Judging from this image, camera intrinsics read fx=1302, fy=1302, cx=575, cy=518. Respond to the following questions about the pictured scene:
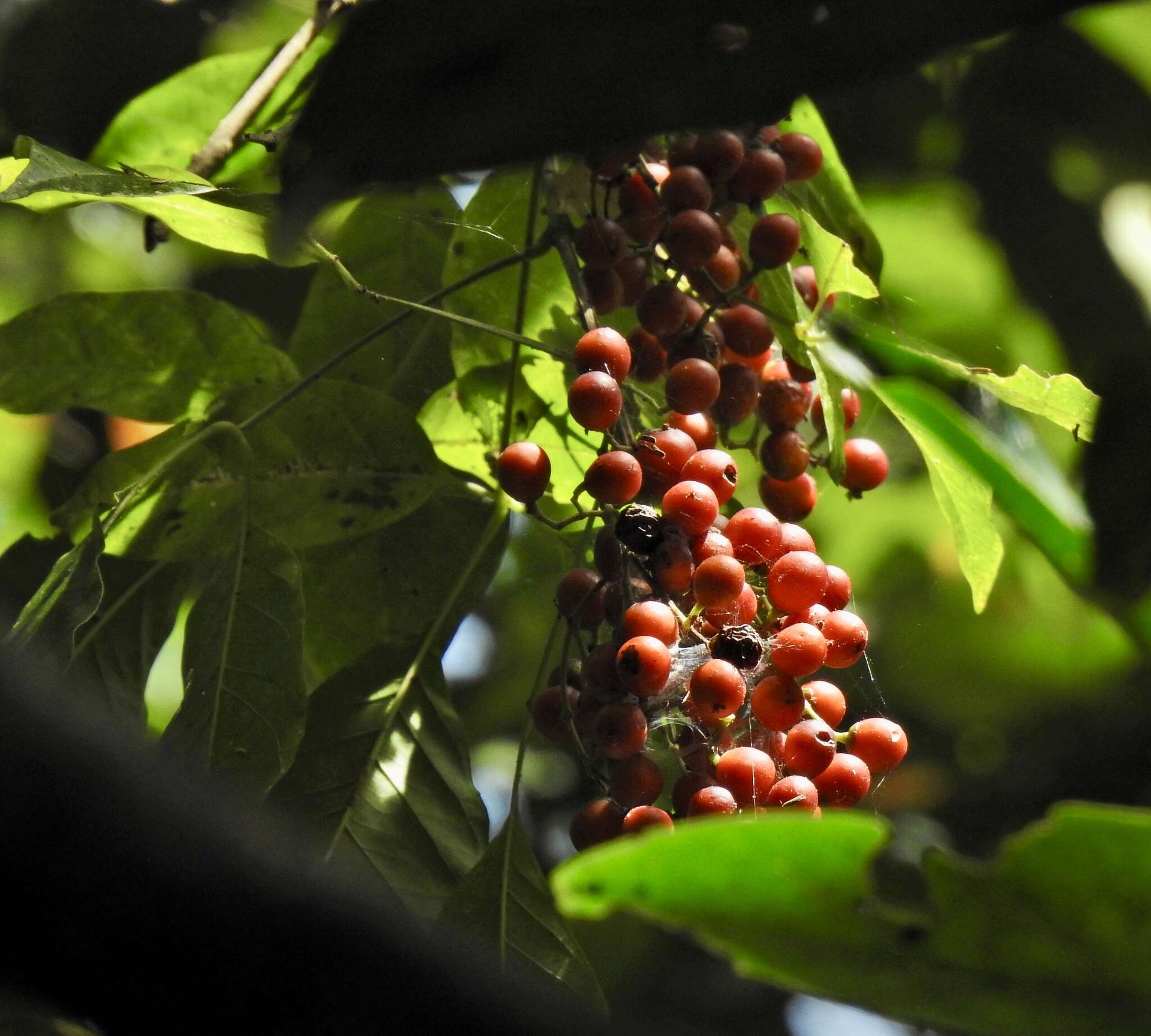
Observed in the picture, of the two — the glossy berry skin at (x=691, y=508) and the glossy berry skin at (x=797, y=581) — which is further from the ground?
the glossy berry skin at (x=691, y=508)

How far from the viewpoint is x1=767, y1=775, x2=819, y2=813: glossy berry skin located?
83 centimetres

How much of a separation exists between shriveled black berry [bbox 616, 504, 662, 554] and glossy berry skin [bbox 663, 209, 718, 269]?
0.26m

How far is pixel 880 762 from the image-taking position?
0.93m

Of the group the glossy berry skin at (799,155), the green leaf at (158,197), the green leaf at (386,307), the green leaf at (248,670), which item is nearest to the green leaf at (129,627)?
the green leaf at (248,670)

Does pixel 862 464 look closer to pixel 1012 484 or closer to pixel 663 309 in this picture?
pixel 663 309

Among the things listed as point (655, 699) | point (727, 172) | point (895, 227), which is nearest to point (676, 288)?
point (727, 172)

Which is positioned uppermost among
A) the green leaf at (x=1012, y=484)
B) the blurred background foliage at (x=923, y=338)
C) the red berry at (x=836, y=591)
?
the green leaf at (x=1012, y=484)

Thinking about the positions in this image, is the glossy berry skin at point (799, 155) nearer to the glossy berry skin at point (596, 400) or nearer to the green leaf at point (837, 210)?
the green leaf at point (837, 210)

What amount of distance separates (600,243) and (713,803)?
0.47 metres

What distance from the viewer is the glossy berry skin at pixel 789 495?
3.64 feet

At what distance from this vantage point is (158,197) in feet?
3.00

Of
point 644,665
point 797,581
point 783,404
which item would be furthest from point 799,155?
point 644,665

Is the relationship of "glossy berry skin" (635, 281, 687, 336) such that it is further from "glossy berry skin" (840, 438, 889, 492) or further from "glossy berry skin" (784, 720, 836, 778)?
"glossy berry skin" (784, 720, 836, 778)

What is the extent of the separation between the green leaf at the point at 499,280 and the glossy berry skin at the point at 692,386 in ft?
0.70
